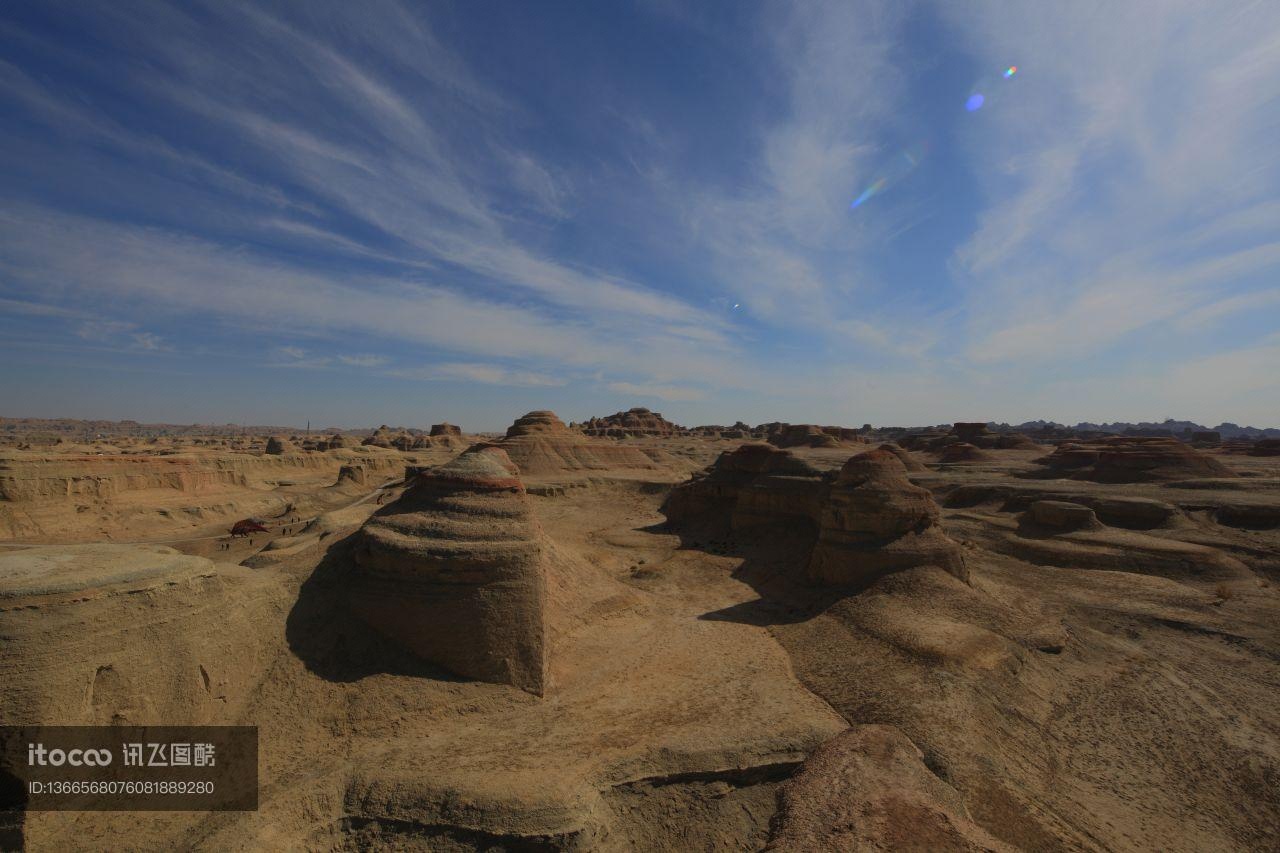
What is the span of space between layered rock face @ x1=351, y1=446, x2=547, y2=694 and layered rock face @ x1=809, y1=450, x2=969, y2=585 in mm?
10360

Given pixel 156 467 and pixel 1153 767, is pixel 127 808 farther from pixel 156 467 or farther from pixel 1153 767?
pixel 156 467

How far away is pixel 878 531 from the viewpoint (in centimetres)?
1662

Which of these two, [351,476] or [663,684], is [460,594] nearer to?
[663,684]

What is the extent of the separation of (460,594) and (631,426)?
99.6 metres

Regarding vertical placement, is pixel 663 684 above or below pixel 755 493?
below

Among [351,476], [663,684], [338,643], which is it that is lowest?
[663,684]

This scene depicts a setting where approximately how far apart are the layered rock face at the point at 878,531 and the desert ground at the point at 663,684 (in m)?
0.09

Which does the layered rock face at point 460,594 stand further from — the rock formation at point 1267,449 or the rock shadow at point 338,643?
the rock formation at point 1267,449

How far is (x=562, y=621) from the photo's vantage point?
13.2m

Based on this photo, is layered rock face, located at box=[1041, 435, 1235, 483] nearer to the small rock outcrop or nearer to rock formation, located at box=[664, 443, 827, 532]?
the small rock outcrop

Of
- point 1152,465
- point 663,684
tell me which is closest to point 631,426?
point 1152,465

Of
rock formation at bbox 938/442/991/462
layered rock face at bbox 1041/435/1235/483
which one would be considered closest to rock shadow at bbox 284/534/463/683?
layered rock face at bbox 1041/435/1235/483

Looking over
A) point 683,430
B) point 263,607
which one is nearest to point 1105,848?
point 263,607

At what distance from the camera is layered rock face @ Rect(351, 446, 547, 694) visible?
1030 centimetres
